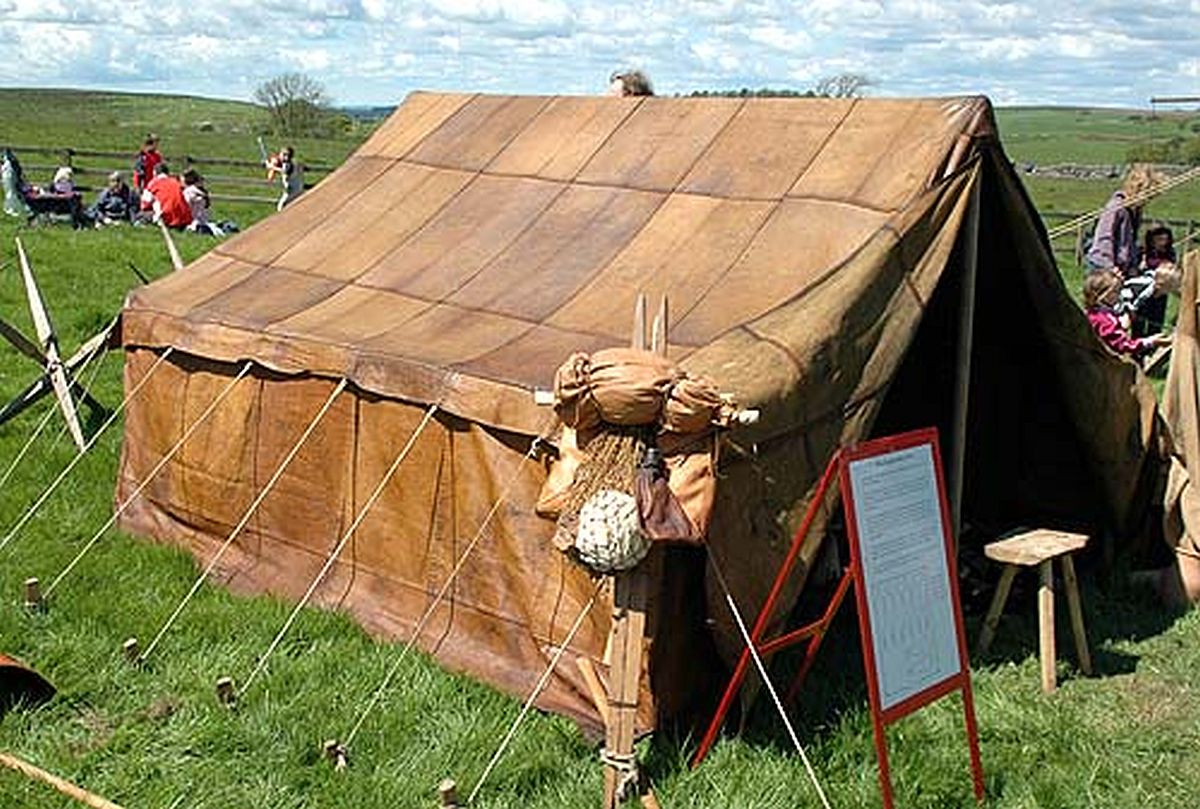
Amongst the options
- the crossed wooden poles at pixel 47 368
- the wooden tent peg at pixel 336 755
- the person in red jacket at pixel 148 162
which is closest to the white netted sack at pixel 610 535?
the wooden tent peg at pixel 336 755

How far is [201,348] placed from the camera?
6.14 m

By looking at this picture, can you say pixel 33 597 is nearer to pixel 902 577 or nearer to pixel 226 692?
pixel 226 692

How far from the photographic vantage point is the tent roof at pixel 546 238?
506cm

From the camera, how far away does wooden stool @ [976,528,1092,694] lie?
520 centimetres

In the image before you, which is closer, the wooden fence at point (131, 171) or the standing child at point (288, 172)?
the standing child at point (288, 172)

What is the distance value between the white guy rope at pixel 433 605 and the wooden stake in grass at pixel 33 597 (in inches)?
60.3

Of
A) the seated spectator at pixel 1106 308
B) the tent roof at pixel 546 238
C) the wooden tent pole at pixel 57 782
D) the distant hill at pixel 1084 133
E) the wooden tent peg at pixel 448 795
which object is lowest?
the distant hill at pixel 1084 133

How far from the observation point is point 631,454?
3.86m

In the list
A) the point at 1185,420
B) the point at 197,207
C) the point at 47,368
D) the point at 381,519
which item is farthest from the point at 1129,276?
the point at 197,207

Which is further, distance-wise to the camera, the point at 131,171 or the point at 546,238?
the point at 131,171

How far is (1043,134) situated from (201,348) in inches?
2843

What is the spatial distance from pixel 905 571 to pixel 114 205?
666 inches

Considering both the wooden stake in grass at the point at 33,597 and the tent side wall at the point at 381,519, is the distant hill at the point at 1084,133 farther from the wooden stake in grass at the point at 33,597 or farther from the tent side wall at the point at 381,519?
the wooden stake in grass at the point at 33,597

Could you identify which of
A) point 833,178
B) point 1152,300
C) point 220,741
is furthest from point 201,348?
point 1152,300
